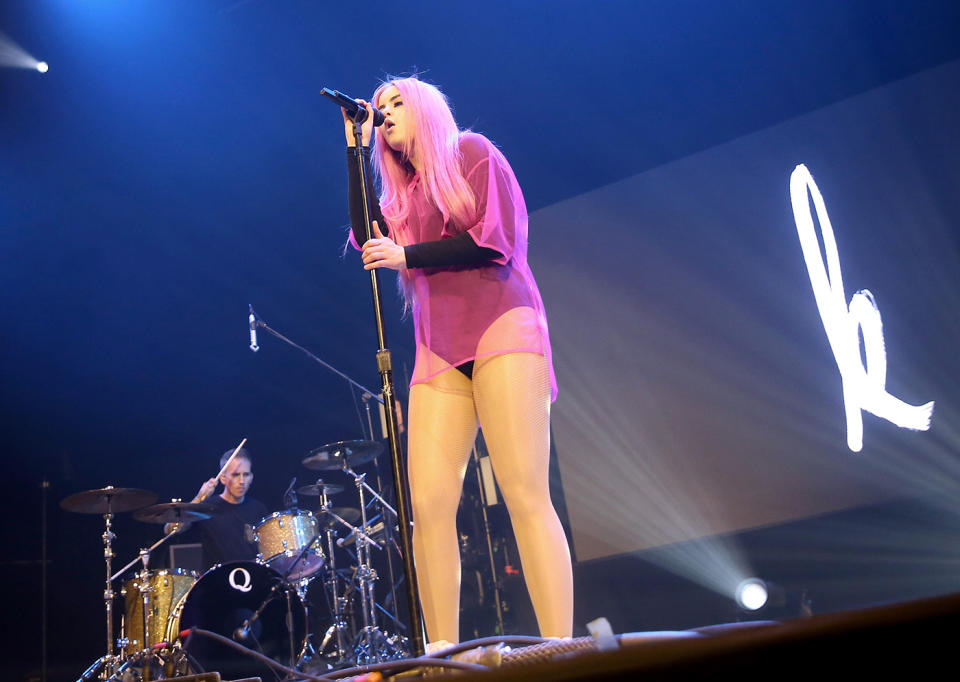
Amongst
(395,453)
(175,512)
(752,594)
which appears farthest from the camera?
(175,512)

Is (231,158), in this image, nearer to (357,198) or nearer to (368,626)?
(368,626)

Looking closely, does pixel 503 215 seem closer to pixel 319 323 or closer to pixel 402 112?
pixel 402 112

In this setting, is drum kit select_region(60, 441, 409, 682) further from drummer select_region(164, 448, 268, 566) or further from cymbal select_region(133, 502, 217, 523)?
drummer select_region(164, 448, 268, 566)

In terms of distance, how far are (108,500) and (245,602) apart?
3.32 feet

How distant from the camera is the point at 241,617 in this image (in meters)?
4.47

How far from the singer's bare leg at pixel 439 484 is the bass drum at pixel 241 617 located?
3.02 meters

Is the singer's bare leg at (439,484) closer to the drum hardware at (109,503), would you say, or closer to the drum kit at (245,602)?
the drum kit at (245,602)

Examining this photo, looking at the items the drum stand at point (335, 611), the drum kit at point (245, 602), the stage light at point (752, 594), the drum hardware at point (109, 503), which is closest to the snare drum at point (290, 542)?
the drum kit at point (245, 602)

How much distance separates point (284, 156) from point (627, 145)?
2056mm

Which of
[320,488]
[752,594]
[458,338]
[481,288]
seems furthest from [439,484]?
[320,488]

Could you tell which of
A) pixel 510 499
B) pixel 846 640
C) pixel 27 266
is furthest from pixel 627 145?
pixel 846 640

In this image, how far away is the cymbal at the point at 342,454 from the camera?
15.8ft

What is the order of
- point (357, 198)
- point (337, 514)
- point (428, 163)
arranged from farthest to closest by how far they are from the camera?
1. point (337, 514)
2. point (428, 163)
3. point (357, 198)

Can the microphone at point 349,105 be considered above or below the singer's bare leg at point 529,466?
above
